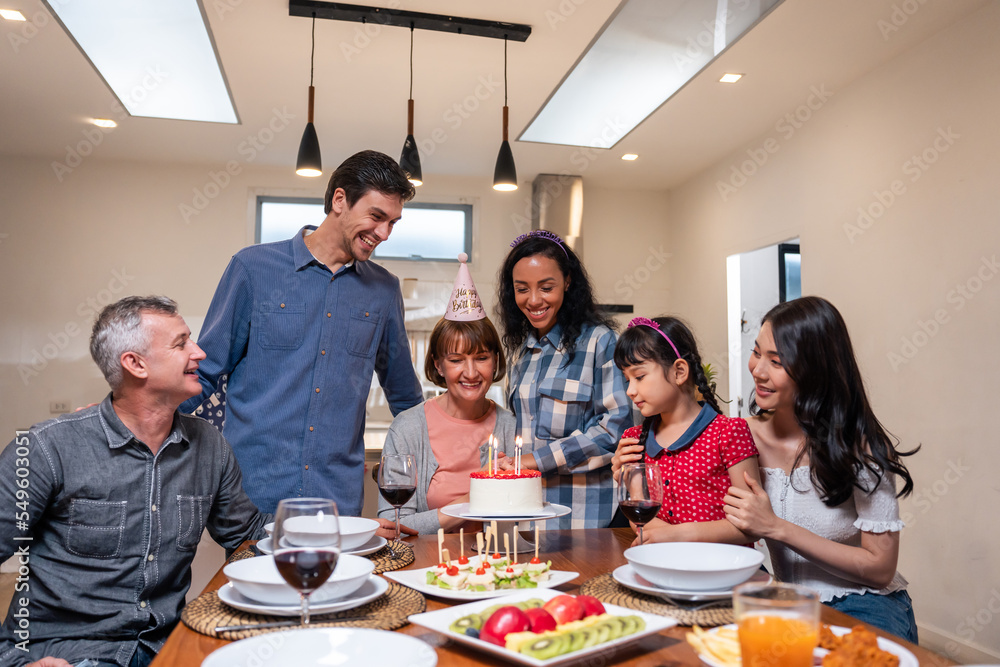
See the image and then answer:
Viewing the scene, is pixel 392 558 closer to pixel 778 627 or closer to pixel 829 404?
pixel 778 627

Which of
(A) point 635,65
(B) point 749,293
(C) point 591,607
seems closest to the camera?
(C) point 591,607

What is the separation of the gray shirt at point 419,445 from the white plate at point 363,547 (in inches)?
12.6

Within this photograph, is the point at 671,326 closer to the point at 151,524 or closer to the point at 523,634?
the point at 523,634

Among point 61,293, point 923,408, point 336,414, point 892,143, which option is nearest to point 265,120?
point 61,293

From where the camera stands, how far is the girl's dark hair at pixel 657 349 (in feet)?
6.01

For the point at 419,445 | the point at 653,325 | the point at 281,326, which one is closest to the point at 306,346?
the point at 281,326

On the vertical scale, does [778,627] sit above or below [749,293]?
below

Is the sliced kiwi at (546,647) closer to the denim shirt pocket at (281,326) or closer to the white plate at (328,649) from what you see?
the white plate at (328,649)

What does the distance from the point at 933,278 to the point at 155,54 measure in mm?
3992

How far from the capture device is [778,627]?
726 mm

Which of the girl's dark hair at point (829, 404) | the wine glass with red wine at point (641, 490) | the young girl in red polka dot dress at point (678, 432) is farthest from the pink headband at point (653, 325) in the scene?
the wine glass with red wine at point (641, 490)

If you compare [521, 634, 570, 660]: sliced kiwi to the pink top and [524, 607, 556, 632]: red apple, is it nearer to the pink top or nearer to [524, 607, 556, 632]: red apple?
[524, 607, 556, 632]: red apple

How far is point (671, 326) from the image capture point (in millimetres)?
1882

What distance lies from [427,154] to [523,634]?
4.98m
